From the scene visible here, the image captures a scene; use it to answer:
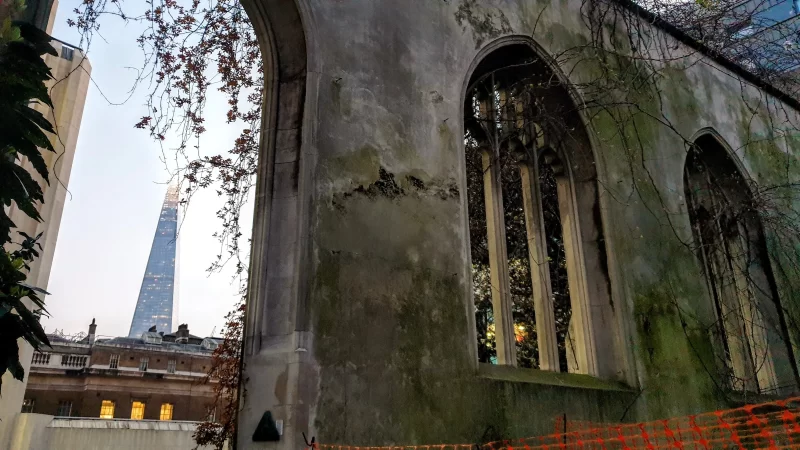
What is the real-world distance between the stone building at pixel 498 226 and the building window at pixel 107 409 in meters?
28.8

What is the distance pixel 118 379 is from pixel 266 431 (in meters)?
31.7

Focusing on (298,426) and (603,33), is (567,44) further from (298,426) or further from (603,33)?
(298,426)

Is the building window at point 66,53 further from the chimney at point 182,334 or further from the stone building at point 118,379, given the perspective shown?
the chimney at point 182,334

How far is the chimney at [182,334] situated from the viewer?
34.6 metres

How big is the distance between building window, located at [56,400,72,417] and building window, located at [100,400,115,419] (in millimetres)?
1461

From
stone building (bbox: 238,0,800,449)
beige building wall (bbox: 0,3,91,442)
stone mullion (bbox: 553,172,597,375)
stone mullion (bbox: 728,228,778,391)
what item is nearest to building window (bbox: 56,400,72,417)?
beige building wall (bbox: 0,3,91,442)

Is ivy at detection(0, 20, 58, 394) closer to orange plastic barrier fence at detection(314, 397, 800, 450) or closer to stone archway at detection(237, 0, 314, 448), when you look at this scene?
stone archway at detection(237, 0, 314, 448)

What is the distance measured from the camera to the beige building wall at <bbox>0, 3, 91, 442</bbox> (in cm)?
892

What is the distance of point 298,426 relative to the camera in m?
2.90

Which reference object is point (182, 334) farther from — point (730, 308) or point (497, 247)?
point (497, 247)

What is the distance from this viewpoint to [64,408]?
2889 centimetres

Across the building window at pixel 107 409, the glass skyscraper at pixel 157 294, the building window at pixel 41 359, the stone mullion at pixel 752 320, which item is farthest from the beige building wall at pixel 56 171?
the glass skyscraper at pixel 157 294

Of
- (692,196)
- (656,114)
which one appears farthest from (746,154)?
(656,114)

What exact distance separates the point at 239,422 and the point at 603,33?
523 cm
